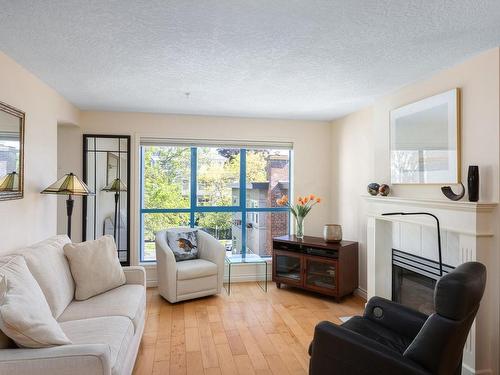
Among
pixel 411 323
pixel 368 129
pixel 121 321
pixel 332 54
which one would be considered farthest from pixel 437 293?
pixel 368 129

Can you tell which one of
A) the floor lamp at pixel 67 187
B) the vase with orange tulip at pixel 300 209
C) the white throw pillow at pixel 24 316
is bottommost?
the white throw pillow at pixel 24 316

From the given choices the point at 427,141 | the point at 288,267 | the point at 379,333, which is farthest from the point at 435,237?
the point at 288,267

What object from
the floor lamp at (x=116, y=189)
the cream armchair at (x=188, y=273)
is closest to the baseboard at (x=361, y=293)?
the cream armchair at (x=188, y=273)

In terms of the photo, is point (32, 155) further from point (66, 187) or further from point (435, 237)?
point (435, 237)

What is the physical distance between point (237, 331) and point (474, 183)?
234 cm

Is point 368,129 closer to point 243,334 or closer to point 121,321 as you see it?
point 243,334

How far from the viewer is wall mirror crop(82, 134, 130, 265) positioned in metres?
4.36

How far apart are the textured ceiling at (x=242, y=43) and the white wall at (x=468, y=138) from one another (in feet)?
0.43

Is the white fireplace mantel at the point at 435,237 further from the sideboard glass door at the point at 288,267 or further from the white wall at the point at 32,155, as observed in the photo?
the white wall at the point at 32,155

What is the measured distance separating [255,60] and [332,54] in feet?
1.89

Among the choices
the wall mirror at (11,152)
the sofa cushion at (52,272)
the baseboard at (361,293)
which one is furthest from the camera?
the baseboard at (361,293)

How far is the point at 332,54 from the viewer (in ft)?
7.98

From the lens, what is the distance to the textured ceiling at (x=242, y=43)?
5.95 ft

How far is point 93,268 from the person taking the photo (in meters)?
2.71
